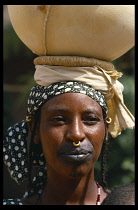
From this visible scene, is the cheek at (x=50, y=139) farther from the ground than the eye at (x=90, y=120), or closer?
closer

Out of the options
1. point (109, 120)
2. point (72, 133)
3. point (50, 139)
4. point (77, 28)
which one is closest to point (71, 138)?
point (72, 133)

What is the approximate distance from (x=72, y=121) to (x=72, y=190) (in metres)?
0.41

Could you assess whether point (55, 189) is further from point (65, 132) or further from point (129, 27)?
point (129, 27)

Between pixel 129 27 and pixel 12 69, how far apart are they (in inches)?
138

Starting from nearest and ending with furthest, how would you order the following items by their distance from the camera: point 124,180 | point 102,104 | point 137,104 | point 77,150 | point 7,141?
point 77,150
point 102,104
point 7,141
point 137,104
point 124,180

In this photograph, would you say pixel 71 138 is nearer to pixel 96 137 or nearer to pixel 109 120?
pixel 96 137

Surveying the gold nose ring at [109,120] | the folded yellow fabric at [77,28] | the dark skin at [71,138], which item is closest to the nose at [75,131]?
the dark skin at [71,138]

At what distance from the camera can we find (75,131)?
203cm

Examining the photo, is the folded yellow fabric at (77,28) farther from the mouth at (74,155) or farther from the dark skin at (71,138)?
the mouth at (74,155)

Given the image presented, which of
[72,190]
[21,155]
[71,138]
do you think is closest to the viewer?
[71,138]

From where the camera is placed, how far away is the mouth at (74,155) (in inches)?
80.5

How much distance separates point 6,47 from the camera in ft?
17.3

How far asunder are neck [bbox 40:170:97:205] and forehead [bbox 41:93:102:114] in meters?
0.39

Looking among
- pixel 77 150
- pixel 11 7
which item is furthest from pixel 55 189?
pixel 11 7
